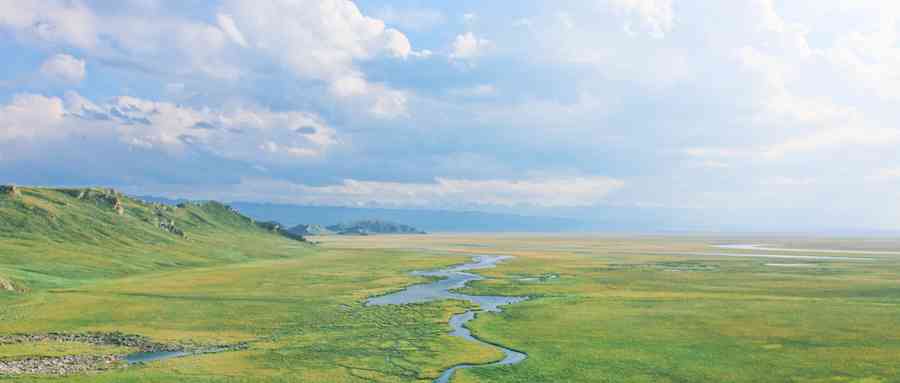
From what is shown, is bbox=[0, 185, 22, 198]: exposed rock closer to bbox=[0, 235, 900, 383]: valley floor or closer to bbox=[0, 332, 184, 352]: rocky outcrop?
bbox=[0, 235, 900, 383]: valley floor

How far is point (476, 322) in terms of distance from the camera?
6788 centimetres

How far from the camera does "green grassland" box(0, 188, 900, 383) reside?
150 feet

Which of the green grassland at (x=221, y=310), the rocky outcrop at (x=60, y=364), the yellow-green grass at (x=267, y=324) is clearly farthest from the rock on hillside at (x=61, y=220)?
the rocky outcrop at (x=60, y=364)

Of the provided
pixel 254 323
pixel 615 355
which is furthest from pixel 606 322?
pixel 254 323

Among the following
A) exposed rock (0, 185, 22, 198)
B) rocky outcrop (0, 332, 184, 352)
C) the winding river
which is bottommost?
rocky outcrop (0, 332, 184, 352)

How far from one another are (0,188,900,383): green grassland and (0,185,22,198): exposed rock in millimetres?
52851

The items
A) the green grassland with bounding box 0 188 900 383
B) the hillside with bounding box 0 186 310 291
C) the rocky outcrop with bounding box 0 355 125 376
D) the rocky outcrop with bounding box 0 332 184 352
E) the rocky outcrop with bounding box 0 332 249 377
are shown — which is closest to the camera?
the rocky outcrop with bounding box 0 355 125 376

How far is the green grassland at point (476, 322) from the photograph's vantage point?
45812 mm

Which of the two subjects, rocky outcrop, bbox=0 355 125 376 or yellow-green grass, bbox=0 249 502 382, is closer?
rocky outcrop, bbox=0 355 125 376

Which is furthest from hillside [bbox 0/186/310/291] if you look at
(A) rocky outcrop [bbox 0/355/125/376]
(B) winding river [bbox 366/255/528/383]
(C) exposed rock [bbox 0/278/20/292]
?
(B) winding river [bbox 366/255/528/383]

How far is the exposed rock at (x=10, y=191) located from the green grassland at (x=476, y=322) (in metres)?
52.9

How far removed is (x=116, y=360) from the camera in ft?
160

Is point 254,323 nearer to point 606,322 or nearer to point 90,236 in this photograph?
point 606,322

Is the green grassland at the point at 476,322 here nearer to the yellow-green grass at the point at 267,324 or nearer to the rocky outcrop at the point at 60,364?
the yellow-green grass at the point at 267,324
